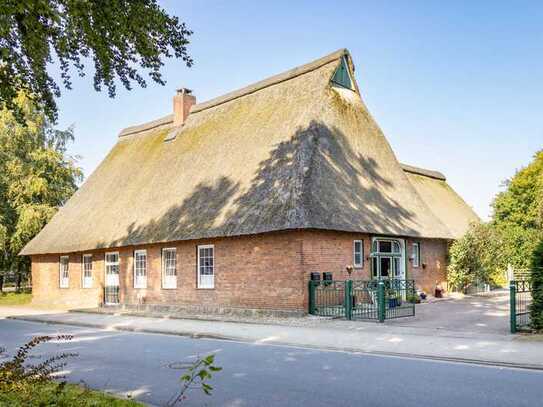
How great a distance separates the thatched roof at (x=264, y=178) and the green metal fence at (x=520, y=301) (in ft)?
19.7

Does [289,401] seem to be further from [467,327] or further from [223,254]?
[223,254]

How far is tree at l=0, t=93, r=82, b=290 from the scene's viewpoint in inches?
1420

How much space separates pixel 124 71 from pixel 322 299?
1132 cm

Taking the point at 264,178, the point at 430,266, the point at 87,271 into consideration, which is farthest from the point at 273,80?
the point at 87,271

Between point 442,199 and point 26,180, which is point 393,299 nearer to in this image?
point 442,199

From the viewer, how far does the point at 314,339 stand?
516 inches

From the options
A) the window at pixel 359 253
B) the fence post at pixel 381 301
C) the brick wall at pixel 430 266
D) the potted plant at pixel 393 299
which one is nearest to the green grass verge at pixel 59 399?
the fence post at pixel 381 301

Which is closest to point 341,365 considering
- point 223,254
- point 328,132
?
point 223,254

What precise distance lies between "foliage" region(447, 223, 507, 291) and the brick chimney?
16.2 m

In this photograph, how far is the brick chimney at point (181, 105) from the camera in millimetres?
30828

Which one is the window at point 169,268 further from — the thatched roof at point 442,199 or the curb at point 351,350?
the thatched roof at point 442,199

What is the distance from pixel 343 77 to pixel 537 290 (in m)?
14.2

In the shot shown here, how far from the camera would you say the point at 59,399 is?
624cm

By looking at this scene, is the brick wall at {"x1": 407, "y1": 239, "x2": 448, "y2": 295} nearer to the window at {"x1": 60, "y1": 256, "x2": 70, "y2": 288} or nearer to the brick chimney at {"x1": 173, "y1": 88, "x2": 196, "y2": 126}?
the brick chimney at {"x1": 173, "y1": 88, "x2": 196, "y2": 126}
